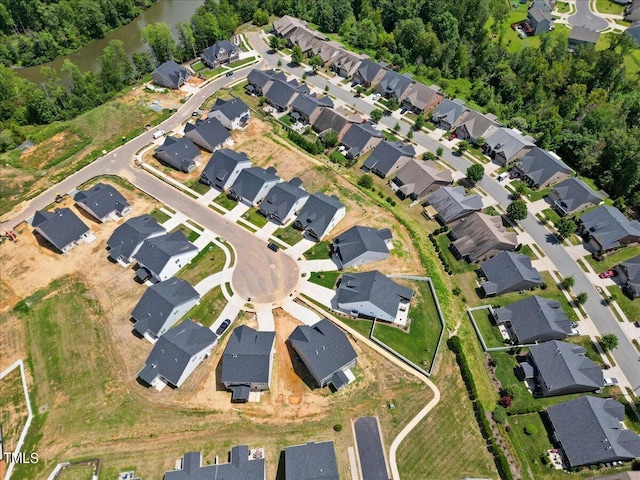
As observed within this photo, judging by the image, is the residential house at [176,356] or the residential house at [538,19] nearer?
the residential house at [176,356]

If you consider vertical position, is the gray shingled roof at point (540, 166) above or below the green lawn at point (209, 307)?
above

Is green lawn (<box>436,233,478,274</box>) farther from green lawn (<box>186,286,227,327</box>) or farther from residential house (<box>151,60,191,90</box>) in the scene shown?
residential house (<box>151,60,191,90</box>)

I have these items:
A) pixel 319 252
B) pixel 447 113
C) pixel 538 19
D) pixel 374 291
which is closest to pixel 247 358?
pixel 374 291

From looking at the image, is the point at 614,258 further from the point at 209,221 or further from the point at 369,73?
the point at 209,221

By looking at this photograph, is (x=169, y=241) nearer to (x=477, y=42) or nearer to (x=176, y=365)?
(x=176, y=365)

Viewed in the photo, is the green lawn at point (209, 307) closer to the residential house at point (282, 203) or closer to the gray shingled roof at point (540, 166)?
the residential house at point (282, 203)

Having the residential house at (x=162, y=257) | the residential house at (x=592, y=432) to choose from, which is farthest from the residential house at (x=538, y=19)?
the residential house at (x=162, y=257)

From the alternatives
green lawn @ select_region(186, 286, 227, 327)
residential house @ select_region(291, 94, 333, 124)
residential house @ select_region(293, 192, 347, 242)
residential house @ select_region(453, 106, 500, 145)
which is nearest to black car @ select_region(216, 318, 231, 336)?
green lawn @ select_region(186, 286, 227, 327)
